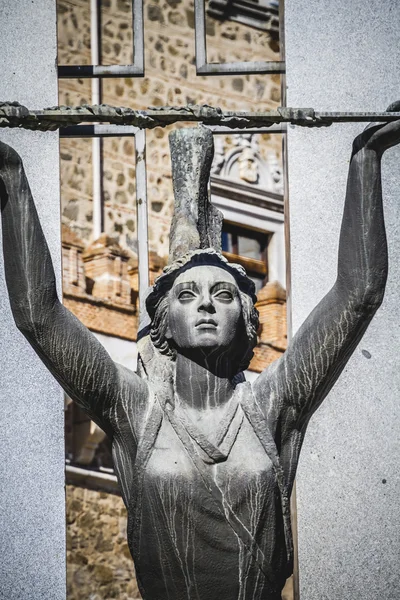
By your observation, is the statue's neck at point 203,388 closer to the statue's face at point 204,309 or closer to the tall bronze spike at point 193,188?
the statue's face at point 204,309

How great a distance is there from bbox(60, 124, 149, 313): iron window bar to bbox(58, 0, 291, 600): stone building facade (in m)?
13.9

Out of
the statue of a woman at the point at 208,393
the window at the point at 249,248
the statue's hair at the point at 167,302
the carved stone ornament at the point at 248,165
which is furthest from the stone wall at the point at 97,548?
the statue of a woman at the point at 208,393

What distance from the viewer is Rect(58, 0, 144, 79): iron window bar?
10.9 metres

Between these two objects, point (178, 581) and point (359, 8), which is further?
point (359, 8)

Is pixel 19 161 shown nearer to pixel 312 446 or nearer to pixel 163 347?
pixel 163 347

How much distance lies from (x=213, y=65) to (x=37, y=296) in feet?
9.17

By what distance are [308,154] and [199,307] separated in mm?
2114

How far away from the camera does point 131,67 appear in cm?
1096

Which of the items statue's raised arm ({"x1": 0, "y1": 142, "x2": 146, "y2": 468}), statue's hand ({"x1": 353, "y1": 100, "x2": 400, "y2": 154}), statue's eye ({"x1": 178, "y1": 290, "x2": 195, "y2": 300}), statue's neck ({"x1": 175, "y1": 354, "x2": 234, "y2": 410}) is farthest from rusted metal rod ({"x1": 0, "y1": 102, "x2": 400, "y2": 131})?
statue's neck ({"x1": 175, "y1": 354, "x2": 234, "y2": 410})

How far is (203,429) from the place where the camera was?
28.8 ft

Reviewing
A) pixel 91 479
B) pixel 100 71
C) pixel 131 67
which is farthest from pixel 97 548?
pixel 131 67

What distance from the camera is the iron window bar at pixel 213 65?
10.9 metres

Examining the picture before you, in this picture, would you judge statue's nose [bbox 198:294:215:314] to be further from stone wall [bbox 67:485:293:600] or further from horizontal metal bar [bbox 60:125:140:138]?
stone wall [bbox 67:485:293:600]

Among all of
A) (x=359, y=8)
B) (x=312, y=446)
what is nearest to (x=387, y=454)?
(x=312, y=446)
